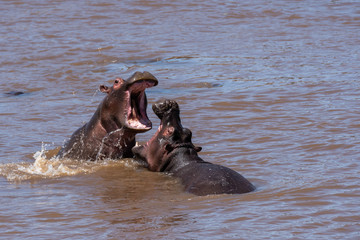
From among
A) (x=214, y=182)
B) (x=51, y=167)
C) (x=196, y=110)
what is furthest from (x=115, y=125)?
(x=196, y=110)

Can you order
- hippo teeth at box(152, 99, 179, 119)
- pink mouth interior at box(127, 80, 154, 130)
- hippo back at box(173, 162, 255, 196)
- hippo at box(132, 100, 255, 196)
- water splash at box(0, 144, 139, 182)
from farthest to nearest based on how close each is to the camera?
pink mouth interior at box(127, 80, 154, 130)
water splash at box(0, 144, 139, 182)
hippo teeth at box(152, 99, 179, 119)
hippo at box(132, 100, 255, 196)
hippo back at box(173, 162, 255, 196)

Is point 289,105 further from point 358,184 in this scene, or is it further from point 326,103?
point 358,184

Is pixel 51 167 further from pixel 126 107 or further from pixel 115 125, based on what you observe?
pixel 126 107

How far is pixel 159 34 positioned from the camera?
55.4 ft

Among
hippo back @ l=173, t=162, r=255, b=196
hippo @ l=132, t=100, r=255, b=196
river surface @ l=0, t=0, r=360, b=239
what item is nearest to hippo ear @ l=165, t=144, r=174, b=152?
hippo @ l=132, t=100, r=255, b=196

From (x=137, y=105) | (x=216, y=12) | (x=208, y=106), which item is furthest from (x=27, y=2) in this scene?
(x=137, y=105)

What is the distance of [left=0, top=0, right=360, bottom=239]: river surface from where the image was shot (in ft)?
21.3

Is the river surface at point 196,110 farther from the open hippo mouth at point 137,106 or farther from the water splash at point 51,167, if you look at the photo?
the open hippo mouth at point 137,106

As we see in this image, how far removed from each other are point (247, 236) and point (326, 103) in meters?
5.23

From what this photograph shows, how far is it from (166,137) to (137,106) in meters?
0.75

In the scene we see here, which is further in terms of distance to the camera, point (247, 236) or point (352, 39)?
point (352, 39)

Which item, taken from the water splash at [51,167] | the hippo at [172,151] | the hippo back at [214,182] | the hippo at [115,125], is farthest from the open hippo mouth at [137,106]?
the hippo back at [214,182]

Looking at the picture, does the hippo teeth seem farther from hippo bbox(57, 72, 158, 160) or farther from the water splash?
the water splash

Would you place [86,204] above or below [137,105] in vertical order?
below
